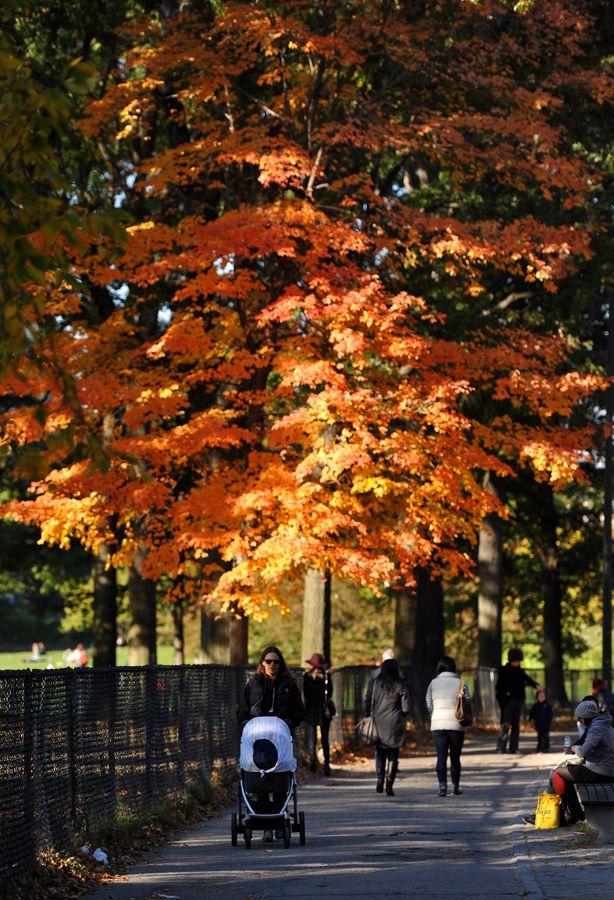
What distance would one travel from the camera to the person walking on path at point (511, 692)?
30.5 m

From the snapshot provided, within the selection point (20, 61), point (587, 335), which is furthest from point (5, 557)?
point (20, 61)

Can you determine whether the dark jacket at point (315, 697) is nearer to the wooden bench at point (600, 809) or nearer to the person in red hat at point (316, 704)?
the person in red hat at point (316, 704)

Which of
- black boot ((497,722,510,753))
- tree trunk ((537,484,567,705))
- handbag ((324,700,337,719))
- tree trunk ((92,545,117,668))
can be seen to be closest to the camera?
handbag ((324,700,337,719))

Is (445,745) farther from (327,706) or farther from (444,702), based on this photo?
(327,706)

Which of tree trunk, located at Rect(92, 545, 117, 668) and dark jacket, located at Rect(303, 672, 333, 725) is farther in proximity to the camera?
tree trunk, located at Rect(92, 545, 117, 668)

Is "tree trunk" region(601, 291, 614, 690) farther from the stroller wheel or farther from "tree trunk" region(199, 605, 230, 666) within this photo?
the stroller wheel

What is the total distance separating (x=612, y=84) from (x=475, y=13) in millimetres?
2666

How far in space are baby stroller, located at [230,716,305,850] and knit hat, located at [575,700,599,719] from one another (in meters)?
2.72

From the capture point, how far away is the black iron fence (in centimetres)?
1150

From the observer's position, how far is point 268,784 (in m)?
14.3

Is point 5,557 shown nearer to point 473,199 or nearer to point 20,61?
point 473,199

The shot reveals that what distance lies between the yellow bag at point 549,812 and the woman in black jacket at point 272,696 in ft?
8.87

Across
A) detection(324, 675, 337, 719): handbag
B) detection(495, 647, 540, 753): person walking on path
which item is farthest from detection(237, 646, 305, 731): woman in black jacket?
detection(495, 647, 540, 753): person walking on path

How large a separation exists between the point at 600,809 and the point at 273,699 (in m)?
3.02
